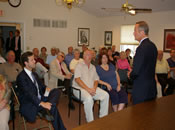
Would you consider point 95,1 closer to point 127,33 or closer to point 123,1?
point 123,1

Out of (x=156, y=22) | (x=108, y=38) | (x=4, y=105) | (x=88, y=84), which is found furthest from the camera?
(x=108, y=38)

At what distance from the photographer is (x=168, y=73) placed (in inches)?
195

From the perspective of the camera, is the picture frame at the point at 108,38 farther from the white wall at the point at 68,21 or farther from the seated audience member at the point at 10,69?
the seated audience member at the point at 10,69

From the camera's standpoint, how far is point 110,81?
3818mm

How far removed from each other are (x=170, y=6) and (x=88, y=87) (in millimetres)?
5143

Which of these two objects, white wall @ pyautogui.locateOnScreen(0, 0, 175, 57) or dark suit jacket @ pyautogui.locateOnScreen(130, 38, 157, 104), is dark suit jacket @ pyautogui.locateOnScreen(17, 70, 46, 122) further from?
white wall @ pyautogui.locateOnScreen(0, 0, 175, 57)

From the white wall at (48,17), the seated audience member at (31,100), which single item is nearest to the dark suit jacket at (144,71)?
the seated audience member at (31,100)

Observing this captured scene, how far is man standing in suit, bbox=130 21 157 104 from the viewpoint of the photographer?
8.16 ft

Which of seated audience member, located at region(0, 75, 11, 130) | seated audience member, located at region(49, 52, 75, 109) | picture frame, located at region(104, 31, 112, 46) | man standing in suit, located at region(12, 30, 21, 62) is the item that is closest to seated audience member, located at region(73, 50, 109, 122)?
seated audience member, located at region(49, 52, 75, 109)

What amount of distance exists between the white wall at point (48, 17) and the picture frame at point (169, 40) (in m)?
3.63

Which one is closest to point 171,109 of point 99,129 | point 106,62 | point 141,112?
point 141,112

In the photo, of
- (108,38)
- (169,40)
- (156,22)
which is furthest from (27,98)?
(108,38)

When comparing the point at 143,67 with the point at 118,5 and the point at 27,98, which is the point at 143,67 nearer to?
the point at 27,98

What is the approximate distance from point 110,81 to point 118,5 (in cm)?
471
